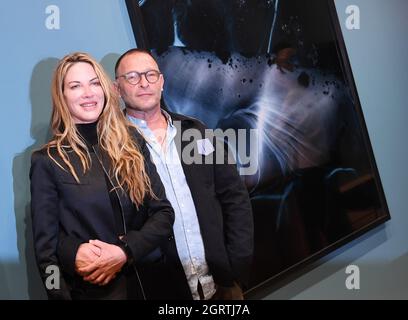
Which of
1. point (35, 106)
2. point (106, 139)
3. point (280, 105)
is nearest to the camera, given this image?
point (106, 139)

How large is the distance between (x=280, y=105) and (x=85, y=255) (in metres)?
1.04

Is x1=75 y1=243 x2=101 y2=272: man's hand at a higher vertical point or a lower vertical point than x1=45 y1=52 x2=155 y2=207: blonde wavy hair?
lower

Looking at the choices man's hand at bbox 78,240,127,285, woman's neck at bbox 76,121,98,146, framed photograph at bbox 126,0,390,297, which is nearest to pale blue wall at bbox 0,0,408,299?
framed photograph at bbox 126,0,390,297

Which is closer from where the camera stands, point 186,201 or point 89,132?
point 89,132

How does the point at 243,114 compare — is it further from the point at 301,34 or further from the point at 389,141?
the point at 389,141

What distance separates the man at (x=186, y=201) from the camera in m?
2.03

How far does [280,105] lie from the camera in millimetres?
2377

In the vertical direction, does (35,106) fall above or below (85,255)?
above

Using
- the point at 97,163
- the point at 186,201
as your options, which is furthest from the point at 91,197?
the point at 186,201

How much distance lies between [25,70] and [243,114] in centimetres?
84

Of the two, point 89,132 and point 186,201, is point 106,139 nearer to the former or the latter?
point 89,132

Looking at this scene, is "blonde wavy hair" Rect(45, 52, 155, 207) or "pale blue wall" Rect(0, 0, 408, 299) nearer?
"blonde wavy hair" Rect(45, 52, 155, 207)

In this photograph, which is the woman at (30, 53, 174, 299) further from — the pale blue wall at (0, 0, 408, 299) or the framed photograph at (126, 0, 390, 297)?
the framed photograph at (126, 0, 390, 297)

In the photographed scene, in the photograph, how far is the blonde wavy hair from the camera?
186 centimetres
